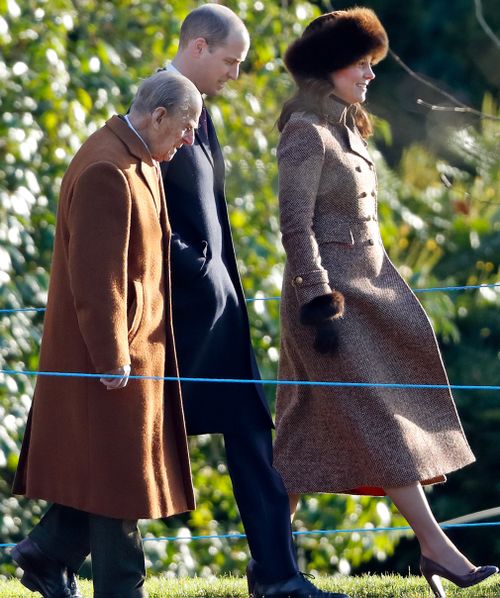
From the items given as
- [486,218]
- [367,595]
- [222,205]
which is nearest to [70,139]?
[222,205]

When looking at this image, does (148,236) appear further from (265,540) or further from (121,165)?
(265,540)

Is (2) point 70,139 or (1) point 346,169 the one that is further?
(2) point 70,139

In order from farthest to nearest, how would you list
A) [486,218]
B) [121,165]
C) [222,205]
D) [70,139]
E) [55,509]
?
[486,218] → [70,139] → [222,205] → [55,509] → [121,165]

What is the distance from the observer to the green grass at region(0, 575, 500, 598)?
14.9 ft

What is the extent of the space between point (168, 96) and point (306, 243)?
582mm

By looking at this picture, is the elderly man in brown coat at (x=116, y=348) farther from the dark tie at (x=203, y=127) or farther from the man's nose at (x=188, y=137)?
the dark tie at (x=203, y=127)

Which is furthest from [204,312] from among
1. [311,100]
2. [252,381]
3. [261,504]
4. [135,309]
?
[311,100]

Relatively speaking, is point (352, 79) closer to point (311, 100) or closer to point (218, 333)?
point (311, 100)

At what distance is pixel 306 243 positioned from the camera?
4.24 m

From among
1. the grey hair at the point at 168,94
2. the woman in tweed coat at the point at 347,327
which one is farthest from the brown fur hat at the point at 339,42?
the grey hair at the point at 168,94

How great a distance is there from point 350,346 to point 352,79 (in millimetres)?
732

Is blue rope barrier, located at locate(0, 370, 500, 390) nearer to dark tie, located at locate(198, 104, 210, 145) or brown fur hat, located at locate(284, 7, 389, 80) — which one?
dark tie, located at locate(198, 104, 210, 145)

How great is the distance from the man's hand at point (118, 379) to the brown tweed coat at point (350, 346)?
632 mm

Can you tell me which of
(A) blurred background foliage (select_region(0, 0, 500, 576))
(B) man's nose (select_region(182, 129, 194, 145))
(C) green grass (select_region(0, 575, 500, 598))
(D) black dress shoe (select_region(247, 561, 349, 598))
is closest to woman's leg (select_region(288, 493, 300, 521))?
(D) black dress shoe (select_region(247, 561, 349, 598))
